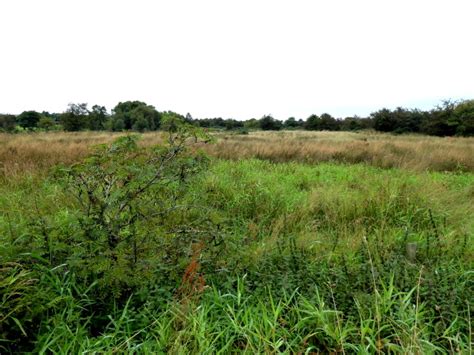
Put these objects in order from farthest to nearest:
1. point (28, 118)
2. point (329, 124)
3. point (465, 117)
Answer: point (329, 124)
point (28, 118)
point (465, 117)

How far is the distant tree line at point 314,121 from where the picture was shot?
1596 inches

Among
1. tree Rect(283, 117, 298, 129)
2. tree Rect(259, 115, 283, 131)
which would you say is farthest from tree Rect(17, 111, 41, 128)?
tree Rect(283, 117, 298, 129)

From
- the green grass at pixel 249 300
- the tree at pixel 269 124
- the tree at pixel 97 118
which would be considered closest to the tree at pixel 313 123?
the tree at pixel 269 124

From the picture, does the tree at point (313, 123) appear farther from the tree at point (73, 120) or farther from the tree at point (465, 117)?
the tree at point (73, 120)

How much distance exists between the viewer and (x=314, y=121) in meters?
65.9

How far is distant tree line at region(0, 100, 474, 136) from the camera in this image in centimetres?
4053

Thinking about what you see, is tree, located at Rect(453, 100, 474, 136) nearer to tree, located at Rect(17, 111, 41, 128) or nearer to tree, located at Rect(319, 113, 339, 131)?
tree, located at Rect(319, 113, 339, 131)

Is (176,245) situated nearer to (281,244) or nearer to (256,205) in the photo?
(281,244)

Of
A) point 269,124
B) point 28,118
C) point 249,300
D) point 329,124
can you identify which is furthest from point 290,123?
point 249,300

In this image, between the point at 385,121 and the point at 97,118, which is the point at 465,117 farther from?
the point at 97,118

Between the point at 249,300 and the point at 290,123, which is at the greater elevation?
the point at 249,300

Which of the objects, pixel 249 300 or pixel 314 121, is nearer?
pixel 249 300

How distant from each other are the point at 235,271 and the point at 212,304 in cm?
37

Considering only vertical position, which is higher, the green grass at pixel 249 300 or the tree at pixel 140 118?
the tree at pixel 140 118
